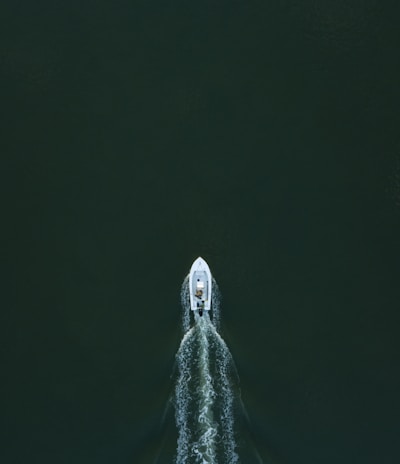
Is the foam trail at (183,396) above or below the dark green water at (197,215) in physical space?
below

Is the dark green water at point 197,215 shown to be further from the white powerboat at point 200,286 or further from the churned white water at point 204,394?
the white powerboat at point 200,286

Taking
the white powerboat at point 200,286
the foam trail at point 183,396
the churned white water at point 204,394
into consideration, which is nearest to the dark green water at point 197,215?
the foam trail at point 183,396

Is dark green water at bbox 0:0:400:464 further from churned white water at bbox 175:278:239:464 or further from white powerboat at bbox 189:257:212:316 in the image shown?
white powerboat at bbox 189:257:212:316

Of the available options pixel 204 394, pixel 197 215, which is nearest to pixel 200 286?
pixel 197 215

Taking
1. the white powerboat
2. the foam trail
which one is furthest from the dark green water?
the white powerboat

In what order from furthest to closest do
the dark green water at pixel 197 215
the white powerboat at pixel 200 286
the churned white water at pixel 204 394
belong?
the white powerboat at pixel 200 286
the dark green water at pixel 197 215
the churned white water at pixel 204 394

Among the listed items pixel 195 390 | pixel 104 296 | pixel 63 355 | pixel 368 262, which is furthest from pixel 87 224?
pixel 368 262
